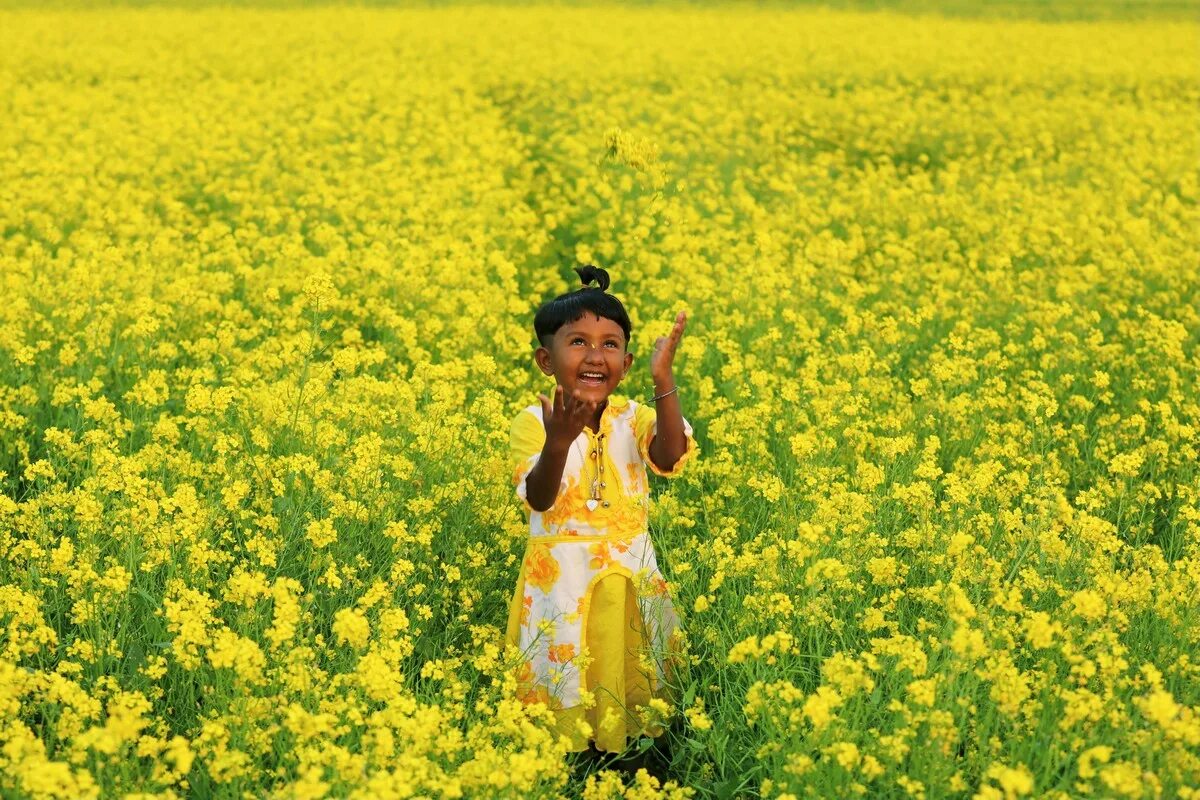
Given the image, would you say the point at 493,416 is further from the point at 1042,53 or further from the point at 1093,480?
the point at 1042,53

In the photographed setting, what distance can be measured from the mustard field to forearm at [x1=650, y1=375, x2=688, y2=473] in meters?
0.35

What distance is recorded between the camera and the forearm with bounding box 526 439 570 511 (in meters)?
3.54

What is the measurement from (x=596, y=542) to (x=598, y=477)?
0.22 meters

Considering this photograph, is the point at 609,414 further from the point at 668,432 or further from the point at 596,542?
the point at 596,542

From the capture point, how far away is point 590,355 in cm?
381

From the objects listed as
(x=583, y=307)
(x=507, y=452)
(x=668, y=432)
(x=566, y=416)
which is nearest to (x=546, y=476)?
(x=566, y=416)

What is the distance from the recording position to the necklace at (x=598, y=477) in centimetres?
386

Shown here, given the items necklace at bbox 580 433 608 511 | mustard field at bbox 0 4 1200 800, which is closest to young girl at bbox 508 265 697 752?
necklace at bbox 580 433 608 511

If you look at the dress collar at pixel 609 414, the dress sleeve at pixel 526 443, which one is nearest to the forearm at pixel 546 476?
the dress sleeve at pixel 526 443

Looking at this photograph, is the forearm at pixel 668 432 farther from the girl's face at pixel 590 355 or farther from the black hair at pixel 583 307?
the black hair at pixel 583 307

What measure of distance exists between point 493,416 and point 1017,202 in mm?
6674

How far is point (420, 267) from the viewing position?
7.29 m

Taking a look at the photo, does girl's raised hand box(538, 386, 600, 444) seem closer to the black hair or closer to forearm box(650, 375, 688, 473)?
forearm box(650, 375, 688, 473)

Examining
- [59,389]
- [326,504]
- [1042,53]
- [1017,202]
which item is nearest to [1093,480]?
[326,504]
